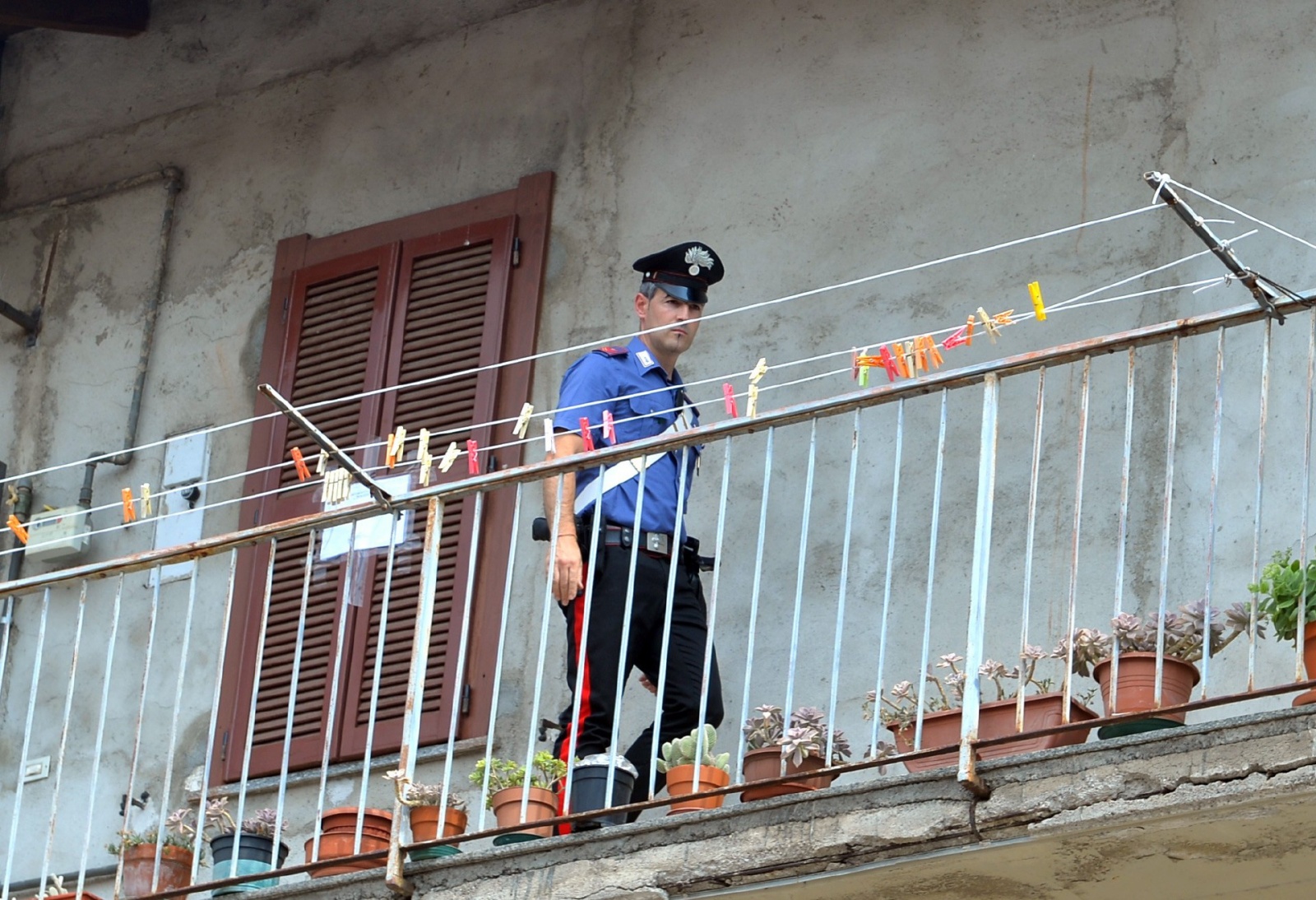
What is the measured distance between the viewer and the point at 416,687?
6.97 meters

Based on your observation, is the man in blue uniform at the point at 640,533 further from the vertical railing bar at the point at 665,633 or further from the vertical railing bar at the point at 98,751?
the vertical railing bar at the point at 98,751

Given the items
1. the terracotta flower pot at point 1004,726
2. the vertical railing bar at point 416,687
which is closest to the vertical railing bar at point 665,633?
the vertical railing bar at point 416,687

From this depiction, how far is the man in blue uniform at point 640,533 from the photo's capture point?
7.26 meters

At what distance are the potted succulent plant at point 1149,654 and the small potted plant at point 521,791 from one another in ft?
4.89

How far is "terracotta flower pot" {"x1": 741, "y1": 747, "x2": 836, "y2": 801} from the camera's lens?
263 inches

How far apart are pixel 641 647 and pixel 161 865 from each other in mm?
1626

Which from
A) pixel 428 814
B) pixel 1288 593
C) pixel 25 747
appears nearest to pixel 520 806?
pixel 428 814

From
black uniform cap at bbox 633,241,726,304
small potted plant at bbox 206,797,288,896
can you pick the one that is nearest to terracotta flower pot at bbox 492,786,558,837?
small potted plant at bbox 206,797,288,896

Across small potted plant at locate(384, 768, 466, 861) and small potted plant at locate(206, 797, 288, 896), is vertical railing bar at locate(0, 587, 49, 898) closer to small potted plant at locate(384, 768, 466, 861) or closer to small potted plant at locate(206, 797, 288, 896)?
small potted plant at locate(206, 797, 288, 896)

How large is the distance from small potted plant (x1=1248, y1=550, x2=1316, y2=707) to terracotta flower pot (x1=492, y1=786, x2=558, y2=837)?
202cm

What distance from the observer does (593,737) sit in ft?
23.6

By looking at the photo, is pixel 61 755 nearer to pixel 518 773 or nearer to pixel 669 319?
pixel 518 773

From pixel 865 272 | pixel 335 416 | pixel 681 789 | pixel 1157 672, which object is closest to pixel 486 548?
pixel 335 416

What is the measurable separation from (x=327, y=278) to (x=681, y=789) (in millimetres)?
3613
